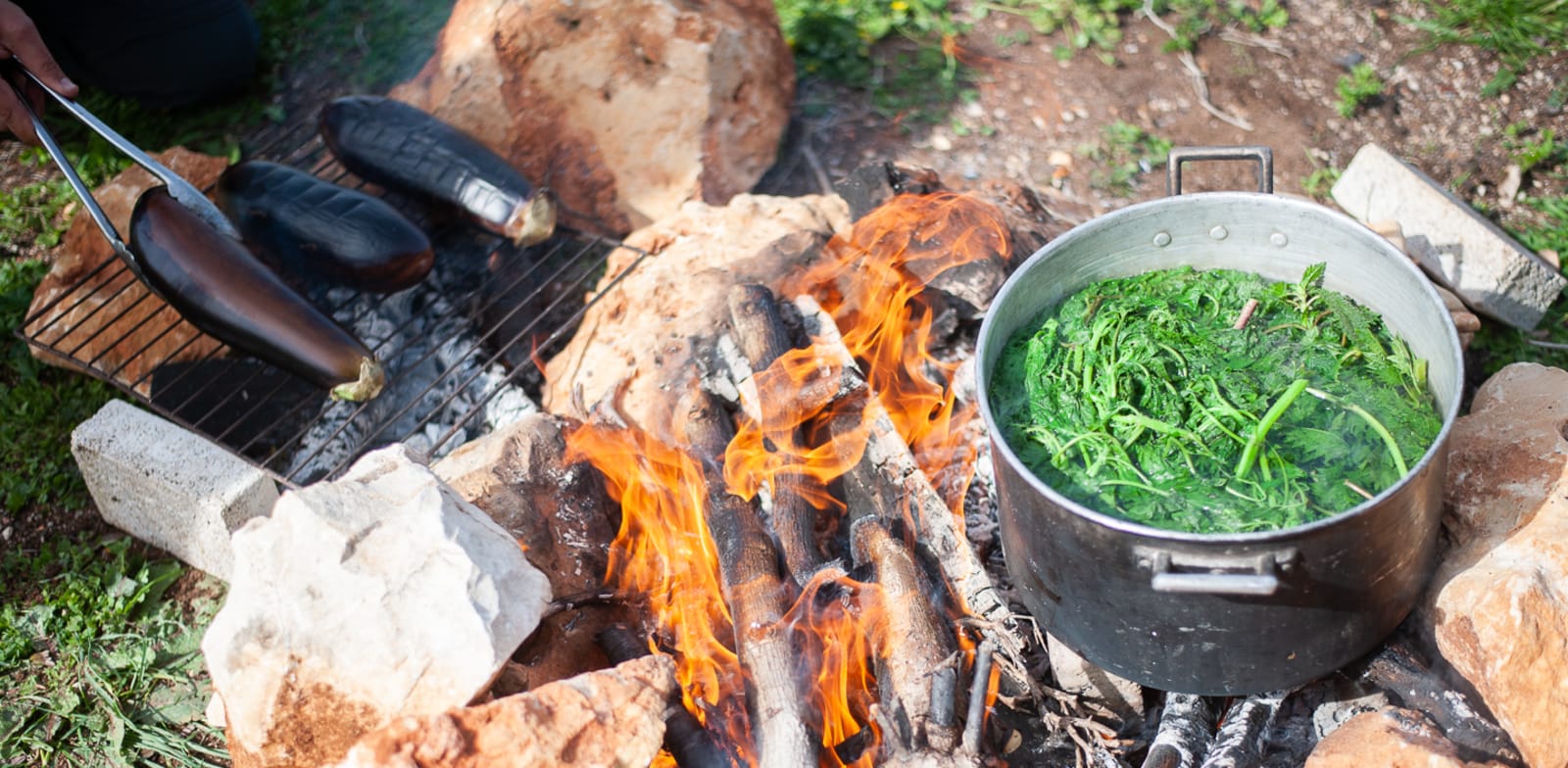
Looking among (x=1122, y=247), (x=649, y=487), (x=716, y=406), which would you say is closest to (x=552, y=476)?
(x=649, y=487)

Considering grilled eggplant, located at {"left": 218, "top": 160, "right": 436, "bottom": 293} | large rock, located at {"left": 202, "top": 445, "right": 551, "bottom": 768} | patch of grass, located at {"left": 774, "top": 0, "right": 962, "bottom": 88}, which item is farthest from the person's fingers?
patch of grass, located at {"left": 774, "top": 0, "right": 962, "bottom": 88}

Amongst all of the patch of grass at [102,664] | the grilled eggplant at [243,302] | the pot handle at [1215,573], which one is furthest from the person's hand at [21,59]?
the pot handle at [1215,573]

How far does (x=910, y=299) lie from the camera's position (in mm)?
3730

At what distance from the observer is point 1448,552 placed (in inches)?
113

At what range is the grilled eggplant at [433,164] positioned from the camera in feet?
14.7

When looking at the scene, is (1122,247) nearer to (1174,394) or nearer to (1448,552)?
(1174,394)

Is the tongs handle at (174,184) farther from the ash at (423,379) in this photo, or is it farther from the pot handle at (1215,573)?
the pot handle at (1215,573)

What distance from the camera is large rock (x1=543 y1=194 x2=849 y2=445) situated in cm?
364

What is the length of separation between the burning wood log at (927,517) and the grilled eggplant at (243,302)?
5.60 feet

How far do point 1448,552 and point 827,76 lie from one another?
3926 millimetres

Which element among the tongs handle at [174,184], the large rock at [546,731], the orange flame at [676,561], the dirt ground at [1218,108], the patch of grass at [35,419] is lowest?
the patch of grass at [35,419]

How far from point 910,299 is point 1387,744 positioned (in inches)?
75.4

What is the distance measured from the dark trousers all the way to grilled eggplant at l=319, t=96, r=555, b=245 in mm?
1345

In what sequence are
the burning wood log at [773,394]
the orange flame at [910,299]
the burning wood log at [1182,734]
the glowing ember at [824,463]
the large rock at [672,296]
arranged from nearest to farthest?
the burning wood log at [1182,734] < the glowing ember at [824,463] < the burning wood log at [773,394] < the orange flame at [910,299] < the large rock at [672,296]
